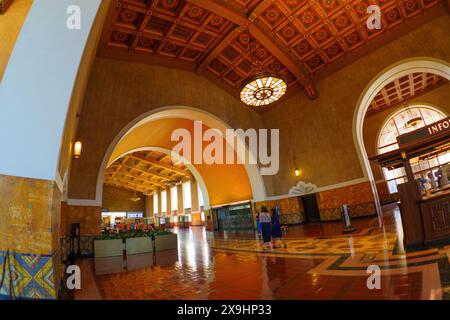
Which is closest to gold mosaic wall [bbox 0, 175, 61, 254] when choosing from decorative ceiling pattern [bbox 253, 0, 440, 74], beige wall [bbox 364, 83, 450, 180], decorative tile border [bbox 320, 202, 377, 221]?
decorative ceiling pattern [bbox 253, 0, 440, 74]

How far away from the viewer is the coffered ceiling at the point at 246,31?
25.5 ft

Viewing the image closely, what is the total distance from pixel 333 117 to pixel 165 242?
933 centimetres

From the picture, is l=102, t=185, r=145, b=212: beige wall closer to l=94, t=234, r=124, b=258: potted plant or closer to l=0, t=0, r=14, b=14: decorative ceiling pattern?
l=94, t=234, r=124, b=258: potted plant

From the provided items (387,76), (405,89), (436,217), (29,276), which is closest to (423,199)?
(436,217)

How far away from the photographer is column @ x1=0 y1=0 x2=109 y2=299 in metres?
2.48

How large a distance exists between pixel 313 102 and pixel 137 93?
8452mm

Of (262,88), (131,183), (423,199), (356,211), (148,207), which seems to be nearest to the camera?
(423,199)

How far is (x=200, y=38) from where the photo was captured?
920 cm

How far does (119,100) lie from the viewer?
330 inches

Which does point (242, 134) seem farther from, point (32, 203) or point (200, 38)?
point (32, 203)

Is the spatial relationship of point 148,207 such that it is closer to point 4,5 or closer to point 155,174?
point 155,174

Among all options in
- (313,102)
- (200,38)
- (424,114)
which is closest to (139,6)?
(200,38)

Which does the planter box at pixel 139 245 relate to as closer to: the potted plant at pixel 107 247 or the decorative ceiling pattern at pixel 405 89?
the potted plant at pixel 107 247

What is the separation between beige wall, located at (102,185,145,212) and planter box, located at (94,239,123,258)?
27.3m
